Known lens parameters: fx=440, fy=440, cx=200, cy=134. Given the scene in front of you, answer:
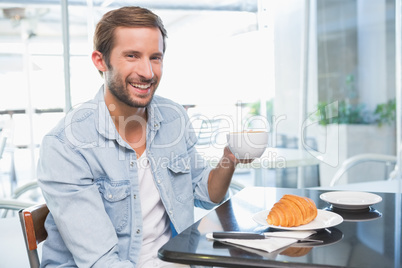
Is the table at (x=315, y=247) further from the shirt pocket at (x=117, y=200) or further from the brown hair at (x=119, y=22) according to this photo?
the brown hair at (x=119, y=22)

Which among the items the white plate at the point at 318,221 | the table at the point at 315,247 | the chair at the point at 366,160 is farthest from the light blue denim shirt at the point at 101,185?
the chair at the point at 366,160

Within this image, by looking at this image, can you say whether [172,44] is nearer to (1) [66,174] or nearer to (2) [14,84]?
(2) [14,84]

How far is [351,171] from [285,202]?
2741 millimetres

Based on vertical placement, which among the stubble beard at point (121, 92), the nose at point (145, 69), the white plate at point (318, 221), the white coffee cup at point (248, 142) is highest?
the nose at point (145, 69)

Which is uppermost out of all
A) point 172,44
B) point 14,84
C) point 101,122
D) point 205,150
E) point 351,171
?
point 172,44

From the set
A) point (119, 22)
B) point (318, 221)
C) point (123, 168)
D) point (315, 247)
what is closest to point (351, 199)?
point (318, 221)

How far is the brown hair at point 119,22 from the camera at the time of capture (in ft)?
4.09

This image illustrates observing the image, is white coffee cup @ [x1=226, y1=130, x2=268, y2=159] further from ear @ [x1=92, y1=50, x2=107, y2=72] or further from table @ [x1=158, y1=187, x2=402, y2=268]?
ear @ [x1=92, y1=50, x2=107, y2=72]

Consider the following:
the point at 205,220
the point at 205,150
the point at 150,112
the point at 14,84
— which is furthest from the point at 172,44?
the point at 205,220

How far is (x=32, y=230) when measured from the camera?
1.07 metres

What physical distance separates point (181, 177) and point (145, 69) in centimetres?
35

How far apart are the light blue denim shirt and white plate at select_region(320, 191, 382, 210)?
39cm

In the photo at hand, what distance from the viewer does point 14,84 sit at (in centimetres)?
277

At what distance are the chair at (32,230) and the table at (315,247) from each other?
0.39m
